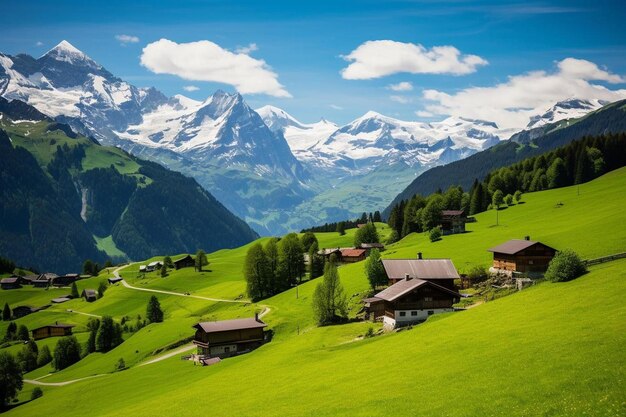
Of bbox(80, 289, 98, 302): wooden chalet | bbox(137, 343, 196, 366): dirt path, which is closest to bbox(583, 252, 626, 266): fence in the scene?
bbox(137, 343, 196, 366): dirt path

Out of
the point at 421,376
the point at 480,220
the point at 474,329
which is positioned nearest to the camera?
the point at 421,376

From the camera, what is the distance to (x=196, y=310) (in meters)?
136

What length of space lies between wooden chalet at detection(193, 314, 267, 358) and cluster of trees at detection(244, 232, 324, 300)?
40.5 meters

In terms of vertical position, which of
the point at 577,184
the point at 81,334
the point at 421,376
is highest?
the point at 577,184

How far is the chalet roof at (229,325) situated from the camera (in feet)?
301

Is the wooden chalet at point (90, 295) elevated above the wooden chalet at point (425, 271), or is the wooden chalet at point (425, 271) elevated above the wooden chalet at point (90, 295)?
the wooden chalet at point (425, 271)

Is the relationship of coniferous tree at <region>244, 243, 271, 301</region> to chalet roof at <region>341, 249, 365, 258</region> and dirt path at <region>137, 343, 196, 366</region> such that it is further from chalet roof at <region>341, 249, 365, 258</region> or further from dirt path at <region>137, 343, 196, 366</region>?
chalet roof at <region>341, 249, 365, 258</region>

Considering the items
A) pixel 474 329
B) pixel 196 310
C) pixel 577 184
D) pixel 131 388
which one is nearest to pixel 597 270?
pixel 474 329

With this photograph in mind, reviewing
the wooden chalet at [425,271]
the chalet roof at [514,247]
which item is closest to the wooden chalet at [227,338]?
the wooden chalet at [425,271]

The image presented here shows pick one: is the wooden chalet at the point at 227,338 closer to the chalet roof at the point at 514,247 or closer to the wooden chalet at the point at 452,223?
the chalet roof at the point at 514,247

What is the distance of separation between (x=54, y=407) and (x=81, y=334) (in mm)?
73148

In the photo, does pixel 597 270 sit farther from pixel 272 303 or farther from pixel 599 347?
pixel 272 303

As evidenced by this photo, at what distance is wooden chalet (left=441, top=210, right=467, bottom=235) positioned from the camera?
5994 inches

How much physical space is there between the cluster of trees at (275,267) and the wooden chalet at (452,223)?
37.6 metres
